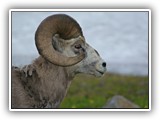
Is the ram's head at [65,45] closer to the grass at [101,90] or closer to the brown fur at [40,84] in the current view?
the brown fur at [40,84]

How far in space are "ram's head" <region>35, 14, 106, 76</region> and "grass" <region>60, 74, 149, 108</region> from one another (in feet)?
2.14

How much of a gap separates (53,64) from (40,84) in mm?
216

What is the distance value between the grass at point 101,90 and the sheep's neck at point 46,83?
0.66 meters

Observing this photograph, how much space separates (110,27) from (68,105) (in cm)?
97

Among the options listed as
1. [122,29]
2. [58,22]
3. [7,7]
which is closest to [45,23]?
[58,22]

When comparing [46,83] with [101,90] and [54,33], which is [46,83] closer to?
[54,33]

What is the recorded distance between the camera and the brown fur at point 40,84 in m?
3.97

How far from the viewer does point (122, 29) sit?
4.67m

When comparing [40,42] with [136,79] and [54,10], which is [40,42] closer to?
[54,10]

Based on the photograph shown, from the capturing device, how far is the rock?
15.5 ft

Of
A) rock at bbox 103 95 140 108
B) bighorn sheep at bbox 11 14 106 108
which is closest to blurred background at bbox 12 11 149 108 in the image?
rock at bbox 103 95 140 108

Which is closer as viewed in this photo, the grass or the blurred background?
the blurred background

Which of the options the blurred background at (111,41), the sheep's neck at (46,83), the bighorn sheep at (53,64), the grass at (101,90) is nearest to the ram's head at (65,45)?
the bighorn sheep at (53,64)

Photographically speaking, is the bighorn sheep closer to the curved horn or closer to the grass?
the curved horn
